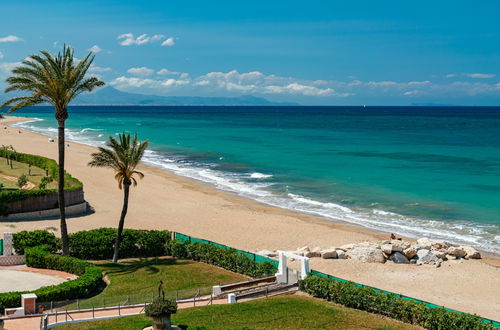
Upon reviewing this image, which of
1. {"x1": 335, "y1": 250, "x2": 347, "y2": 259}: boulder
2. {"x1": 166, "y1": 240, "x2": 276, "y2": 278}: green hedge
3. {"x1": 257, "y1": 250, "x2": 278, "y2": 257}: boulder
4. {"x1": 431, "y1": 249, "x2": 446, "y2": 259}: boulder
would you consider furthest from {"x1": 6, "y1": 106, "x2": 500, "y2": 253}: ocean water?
{"x1": 166, "y1": 240, "x2": 276, "y2": 278}: green hedge

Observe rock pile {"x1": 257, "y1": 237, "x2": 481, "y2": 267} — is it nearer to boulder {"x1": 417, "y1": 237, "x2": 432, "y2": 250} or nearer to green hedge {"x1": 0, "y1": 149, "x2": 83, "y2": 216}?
boulder {"x1": 417, "y1": 237, "x2": 432, "y2": 250}

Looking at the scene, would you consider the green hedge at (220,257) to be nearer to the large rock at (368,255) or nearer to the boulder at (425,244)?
the large rock at (368,255)

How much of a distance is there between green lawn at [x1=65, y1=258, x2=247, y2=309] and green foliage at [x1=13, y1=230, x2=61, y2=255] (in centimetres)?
267

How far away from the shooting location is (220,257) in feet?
91.1

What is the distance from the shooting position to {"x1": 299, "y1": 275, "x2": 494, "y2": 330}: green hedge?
18.9 m

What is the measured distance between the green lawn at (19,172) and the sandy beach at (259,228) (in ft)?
12.7

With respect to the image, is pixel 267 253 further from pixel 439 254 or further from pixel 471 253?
pixel 471 253

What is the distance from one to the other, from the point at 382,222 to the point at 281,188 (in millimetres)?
15617

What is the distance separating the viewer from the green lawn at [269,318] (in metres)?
19.3

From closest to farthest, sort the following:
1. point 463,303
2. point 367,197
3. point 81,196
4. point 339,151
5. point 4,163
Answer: point 463,303 < point 81,196 < point 367,197 < point 4,163 < point 339,151

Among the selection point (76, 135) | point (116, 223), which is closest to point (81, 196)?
point (116, 223)

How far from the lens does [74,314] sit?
2041 cm

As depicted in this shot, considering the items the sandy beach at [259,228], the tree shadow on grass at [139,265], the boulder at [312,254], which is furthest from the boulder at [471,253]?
the tree shadow on grass at [139,265]

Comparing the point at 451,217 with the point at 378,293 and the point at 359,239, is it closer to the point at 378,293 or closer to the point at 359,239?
the point at 359,239
